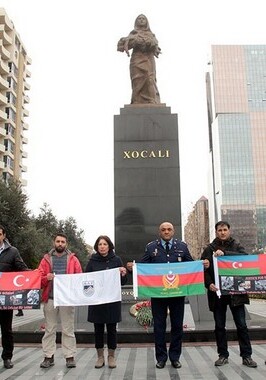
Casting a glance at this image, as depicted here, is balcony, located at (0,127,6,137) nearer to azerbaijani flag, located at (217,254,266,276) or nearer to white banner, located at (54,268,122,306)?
white banner, located at (54,268,122,306)

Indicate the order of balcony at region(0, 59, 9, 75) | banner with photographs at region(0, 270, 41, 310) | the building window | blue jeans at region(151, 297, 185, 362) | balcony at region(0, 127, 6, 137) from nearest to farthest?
blue jeans at region(151, 297, 185, 362)
banner with photographs at region(0, 270, 41, 310)
balcony at region(0, 127, 6, 137)
balcony at region(0, 59, 9, 75)
the building window

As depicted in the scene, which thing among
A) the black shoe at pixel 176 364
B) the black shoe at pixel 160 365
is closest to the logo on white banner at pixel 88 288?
the black shoe at pixel 160 365

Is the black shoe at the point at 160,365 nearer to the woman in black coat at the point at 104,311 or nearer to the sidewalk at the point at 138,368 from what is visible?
the sidewalk at the point at 138,368

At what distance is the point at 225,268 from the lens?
23.2ft

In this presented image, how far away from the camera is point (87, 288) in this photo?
23.0ft

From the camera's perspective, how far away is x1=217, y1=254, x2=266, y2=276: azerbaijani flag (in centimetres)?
707

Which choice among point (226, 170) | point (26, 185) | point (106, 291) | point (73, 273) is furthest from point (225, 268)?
point (226, 170)

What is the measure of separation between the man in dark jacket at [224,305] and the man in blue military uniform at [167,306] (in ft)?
1.50

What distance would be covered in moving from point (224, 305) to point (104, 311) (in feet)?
6.28

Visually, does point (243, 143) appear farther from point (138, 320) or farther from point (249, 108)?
point (138, 320)

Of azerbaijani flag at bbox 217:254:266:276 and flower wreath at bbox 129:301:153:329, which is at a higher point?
azerbaijani flag at bbox 217:254:266:276

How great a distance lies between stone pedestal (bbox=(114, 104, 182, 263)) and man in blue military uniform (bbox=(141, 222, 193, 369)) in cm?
532

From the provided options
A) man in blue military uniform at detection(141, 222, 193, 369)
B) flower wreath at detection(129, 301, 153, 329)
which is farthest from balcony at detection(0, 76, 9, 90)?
man in blue military uniform at detection(141, 222, 193, 369)

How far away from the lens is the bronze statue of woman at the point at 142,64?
14.4m
